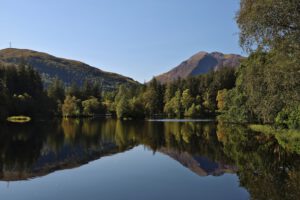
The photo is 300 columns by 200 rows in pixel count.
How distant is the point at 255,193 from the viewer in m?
20.5

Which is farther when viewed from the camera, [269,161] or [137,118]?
[137,118]

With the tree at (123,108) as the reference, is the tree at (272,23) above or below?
above

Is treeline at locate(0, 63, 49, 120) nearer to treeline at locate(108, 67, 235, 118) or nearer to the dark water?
treeline at locate(108, 67, 235, 118)

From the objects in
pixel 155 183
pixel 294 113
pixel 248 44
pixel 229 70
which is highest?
pixel 229 70

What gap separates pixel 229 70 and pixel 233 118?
7333 cm

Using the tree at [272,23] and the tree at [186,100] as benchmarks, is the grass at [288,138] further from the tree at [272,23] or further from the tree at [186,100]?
the tree at [186,100]

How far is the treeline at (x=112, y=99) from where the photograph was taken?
4683 inches

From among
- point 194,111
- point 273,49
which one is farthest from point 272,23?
point 194,111

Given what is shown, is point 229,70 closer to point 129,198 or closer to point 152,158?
point 152,158

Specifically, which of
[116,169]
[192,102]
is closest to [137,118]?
[192,102]

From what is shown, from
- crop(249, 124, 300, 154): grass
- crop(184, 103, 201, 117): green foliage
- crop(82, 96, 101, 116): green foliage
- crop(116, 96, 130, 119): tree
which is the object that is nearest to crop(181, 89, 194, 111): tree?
crop(184, 103, 201, 117): green foliage

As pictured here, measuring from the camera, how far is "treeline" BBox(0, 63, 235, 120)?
390ft

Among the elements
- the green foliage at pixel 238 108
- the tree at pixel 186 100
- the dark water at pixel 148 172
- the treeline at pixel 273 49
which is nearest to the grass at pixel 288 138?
the dark water at pixel 148 172

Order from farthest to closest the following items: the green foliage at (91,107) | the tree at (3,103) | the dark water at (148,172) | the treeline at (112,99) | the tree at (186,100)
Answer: the tree at (186,100) → the green foliage at (91,107) → the treeline at (112,99) → the tree at (3,103) → the dark water at (148,172)
